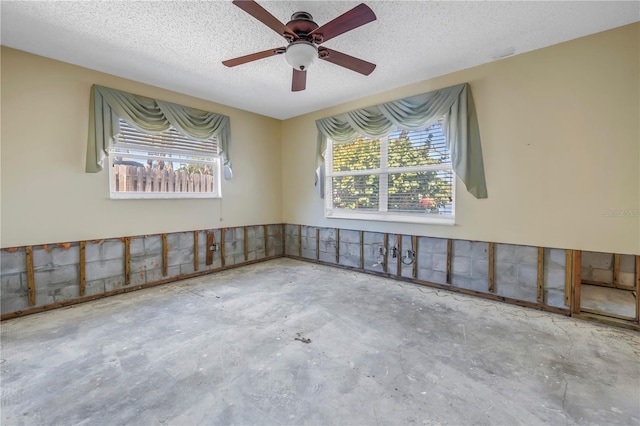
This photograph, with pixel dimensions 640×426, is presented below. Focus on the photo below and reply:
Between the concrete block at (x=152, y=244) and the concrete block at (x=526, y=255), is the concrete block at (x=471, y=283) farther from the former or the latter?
the concrete block at (x=152, y=244)

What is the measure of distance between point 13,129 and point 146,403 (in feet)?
10.6

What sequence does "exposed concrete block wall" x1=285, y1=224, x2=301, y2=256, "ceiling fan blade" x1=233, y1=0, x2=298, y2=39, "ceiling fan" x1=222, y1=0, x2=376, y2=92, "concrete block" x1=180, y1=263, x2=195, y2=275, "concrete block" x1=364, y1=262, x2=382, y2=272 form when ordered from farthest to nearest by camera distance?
"exposed concrete block wall" x1=285, y1=224, x2=301, y2=256 < "concrete block" x1=364, y1=262, x2=382, y2=272 < "concrete block" x1=180, y1=263, x2=195, y2=275 < "ceiling fan" x1=222, y1=0, x2=376, y2=92 < "ceiling fan blade" x1=233, y1=0, x2=298, y2=39

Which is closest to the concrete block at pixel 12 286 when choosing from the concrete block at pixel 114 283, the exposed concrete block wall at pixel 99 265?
the exposed concrete block wall at pixel 99 265

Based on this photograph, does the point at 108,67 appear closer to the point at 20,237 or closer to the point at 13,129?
the point at 13,129

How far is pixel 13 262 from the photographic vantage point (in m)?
3.02

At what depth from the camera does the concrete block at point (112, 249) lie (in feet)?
11.9

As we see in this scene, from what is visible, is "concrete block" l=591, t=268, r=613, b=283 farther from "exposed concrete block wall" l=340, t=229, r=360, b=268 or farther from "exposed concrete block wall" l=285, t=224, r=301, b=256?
"exposed concrete block wall" l=285, t=224, r=301, b=256

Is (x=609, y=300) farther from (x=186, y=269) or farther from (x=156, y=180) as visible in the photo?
(x=156, y=180)

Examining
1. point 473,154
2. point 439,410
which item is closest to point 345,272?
point 473,154

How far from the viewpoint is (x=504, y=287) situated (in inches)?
135

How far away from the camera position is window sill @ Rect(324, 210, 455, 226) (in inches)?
153

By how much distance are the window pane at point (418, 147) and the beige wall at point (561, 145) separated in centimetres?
52

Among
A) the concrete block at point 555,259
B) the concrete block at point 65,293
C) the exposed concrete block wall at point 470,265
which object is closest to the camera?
the concrete block at point 555,259

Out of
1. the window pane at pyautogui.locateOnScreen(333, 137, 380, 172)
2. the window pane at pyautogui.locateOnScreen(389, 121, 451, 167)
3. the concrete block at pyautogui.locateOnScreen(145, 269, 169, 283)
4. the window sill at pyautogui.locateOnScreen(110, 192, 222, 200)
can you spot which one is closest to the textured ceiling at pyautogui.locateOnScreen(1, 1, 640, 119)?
the window pane at pyautogui.locateOnScreen(389, 121, 451, 167)
